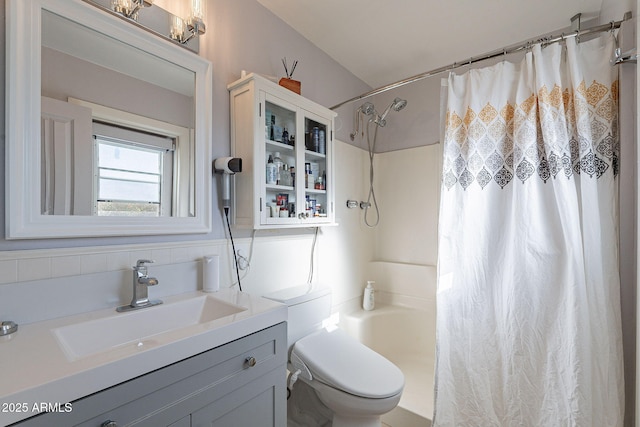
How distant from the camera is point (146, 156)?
1.22 meters

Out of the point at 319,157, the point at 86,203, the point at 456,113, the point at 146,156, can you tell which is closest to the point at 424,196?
the point at 456,113

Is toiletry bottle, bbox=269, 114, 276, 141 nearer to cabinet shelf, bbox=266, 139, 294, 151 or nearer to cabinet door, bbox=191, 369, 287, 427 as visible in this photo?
cabinet shelf, bbox=266, 139, 294, 151

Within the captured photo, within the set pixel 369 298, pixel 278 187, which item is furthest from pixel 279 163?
pixel 369 298

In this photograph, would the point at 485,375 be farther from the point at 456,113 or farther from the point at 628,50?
the point at 628,50

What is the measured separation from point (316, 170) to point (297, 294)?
0.76 metres

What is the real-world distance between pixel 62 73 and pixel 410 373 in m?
2.52

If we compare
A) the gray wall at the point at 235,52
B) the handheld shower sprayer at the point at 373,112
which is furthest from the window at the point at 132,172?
the handheld shower sprayer at the point at 373,112

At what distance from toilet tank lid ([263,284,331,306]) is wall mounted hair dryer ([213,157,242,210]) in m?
0.54

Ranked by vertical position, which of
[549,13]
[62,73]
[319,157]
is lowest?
[319,157]

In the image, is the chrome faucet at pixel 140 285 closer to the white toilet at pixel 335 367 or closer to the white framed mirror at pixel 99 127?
the white framed mirror at pixel 99 127

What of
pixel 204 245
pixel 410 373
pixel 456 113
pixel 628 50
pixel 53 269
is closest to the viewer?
pixel 53 269

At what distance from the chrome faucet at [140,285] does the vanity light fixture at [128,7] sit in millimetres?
957

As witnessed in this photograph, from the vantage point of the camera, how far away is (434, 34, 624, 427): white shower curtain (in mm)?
1251

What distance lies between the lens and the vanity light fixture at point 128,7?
3.67 feet
